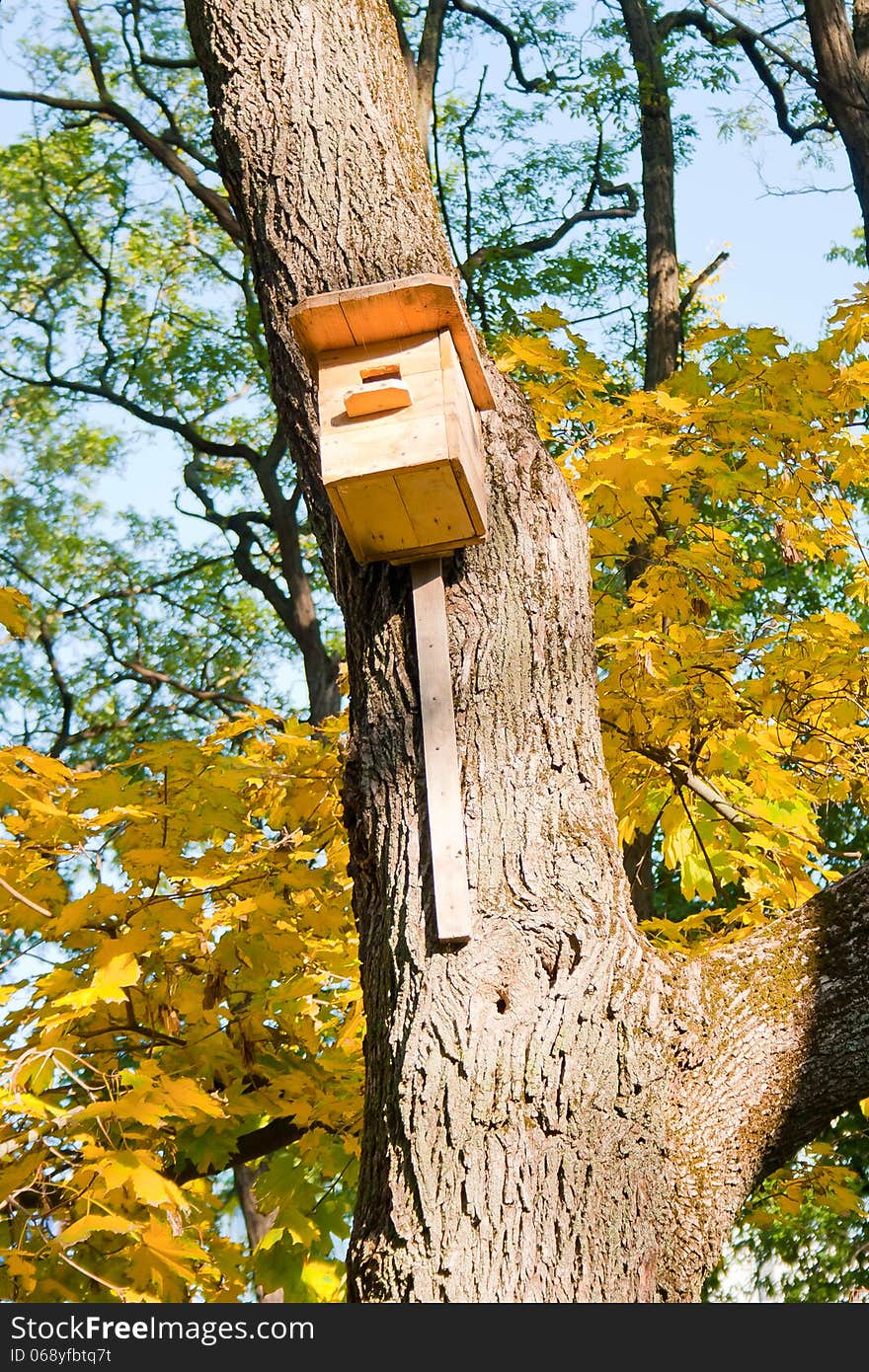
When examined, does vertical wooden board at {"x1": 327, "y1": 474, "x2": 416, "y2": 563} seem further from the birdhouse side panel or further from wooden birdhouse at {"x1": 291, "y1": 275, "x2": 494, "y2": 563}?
the birdhouse side panel

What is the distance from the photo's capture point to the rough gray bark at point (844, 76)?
5.87 meters

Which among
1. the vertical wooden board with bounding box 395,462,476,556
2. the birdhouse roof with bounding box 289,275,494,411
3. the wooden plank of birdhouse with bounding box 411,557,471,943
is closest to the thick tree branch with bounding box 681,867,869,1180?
the wooden plank of birdhouse with bounding box 411,557,471,943

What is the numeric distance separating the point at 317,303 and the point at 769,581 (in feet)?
28.8

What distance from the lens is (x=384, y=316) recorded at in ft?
7.29

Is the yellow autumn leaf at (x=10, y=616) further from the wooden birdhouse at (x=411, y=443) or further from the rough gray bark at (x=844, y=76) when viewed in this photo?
the rough gray bark at (x=844, y=76)

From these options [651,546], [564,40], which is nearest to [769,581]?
[564,40]

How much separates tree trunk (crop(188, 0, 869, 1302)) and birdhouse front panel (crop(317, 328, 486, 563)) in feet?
0.30

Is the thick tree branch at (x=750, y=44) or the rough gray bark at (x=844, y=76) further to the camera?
the thick tree branch at (x=750, y=44)

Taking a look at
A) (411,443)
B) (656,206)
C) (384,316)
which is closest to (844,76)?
(656,206)

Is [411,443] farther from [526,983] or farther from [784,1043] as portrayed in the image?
[784,1043]

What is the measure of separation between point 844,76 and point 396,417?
4973 mm

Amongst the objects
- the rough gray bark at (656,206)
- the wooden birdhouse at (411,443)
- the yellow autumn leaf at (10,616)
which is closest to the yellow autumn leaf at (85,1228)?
the wooden birdhouse at (411,443)

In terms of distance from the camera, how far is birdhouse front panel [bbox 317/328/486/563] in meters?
2.16

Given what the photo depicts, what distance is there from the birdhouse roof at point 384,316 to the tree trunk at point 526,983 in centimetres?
21
